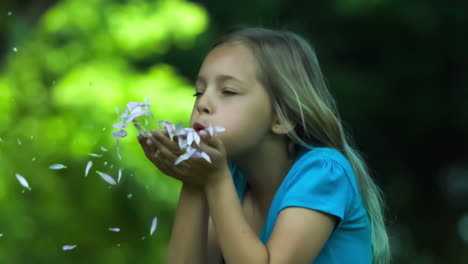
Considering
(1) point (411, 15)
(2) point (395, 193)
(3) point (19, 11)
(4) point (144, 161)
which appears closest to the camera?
(4) point (144, 161)

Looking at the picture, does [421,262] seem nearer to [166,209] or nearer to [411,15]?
[411,15]

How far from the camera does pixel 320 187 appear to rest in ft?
5.79

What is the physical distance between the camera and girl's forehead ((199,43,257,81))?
1.88m

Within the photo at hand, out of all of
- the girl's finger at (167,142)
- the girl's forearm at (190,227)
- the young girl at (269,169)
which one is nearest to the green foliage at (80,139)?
the young girl at (269,169)

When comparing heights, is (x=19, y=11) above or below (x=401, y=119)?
above

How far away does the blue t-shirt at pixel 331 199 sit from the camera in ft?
5.72

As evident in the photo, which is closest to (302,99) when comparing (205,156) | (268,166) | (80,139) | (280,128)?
(280,128)

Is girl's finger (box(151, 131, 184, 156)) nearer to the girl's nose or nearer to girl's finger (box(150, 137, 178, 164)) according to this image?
girl's finger (box(150, 137, 178, 164))

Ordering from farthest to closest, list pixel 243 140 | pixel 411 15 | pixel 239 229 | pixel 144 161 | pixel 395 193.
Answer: pixel 395 193 < pixel 411 15 < pixel 144 161 < pixel 243 140 < pixel 239 229

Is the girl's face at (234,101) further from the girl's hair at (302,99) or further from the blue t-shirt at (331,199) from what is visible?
the blue t-shirt at (331,199)

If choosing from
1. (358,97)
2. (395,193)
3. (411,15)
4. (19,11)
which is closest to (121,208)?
(19,11)

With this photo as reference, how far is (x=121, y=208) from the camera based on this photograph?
12.6 ft

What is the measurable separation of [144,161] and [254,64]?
5.95 feet

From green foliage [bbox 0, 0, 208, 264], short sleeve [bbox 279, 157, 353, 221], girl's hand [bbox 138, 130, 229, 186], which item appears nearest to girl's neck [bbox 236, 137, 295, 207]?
short sleeve [bbox 279, 157, 353, 221]
